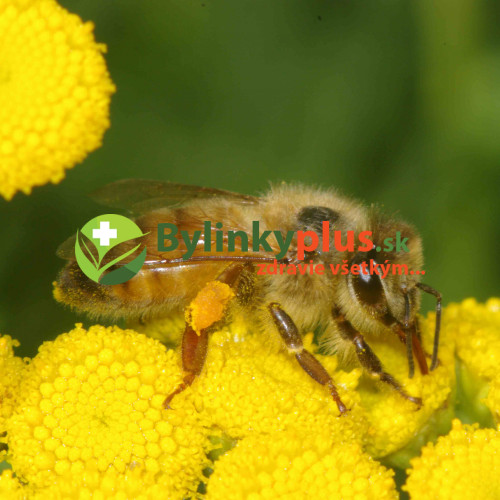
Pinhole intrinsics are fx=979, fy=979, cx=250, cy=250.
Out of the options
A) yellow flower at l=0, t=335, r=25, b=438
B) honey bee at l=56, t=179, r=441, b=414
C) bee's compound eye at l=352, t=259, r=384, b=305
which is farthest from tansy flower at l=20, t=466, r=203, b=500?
bee's compound eye at l=352, t=259, r=384, b=305

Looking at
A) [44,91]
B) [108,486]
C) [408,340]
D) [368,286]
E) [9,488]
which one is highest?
[44,91]

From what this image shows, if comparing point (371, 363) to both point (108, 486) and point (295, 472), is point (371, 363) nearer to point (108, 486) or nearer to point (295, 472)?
point (295, 472)

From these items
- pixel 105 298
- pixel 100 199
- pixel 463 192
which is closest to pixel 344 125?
pixel 463 192

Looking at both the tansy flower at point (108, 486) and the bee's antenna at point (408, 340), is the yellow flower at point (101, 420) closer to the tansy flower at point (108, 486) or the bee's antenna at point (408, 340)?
the tansy flower at point (108, 486)

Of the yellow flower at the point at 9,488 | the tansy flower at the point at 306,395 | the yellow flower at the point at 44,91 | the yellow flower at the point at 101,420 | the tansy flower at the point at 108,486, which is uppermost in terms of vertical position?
the yellow flower at the point at 44,91

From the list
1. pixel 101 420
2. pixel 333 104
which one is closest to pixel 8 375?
pixel 101 420
